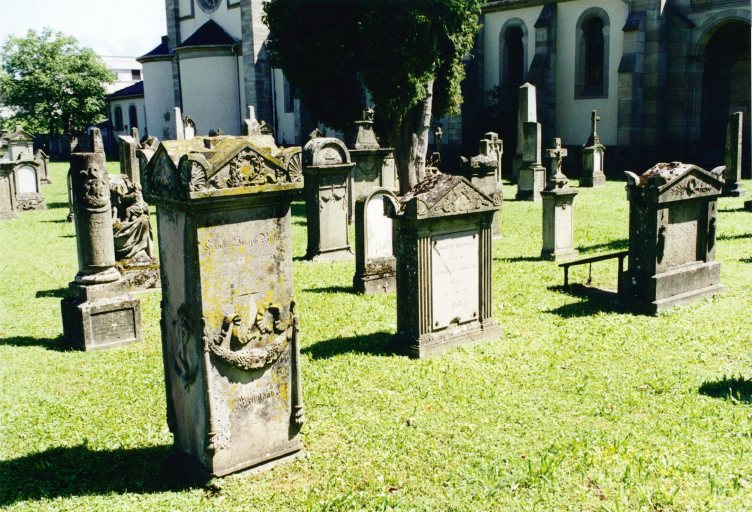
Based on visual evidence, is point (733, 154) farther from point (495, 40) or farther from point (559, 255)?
point (495, 40)

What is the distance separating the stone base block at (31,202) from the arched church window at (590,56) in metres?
21.0

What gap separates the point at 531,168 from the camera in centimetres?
2111

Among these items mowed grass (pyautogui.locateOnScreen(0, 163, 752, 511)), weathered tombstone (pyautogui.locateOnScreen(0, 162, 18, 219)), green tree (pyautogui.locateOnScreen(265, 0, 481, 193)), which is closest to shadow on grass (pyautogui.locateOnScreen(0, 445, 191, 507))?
mowed grass (pyautogui.locateOnScreen(0, 163, 752, 511))

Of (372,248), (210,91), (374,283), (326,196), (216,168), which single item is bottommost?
(374,283)

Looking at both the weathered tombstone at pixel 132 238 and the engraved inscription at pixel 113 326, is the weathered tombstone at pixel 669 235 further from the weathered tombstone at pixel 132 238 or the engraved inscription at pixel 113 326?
the weathered tombstone at pixel 132 238

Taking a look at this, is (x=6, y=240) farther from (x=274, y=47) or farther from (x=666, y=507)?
(x=666, y=507)

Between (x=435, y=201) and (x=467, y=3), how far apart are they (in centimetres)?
1404

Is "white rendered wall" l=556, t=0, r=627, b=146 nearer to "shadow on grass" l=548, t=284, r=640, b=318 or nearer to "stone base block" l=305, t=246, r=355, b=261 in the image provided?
"stone base block" l=305, t=246, r=355, b=261

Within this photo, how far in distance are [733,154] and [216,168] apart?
702 inches

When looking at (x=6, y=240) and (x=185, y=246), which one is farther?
(x=6, y=240)

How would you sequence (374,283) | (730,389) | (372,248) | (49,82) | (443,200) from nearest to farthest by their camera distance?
(730,389), (443,200), (374,283), (372,248), (49,82)

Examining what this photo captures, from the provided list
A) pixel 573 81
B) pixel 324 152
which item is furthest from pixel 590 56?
pixel 324 152

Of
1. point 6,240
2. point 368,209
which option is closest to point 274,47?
point 6,240

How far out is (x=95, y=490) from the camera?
197 inches
